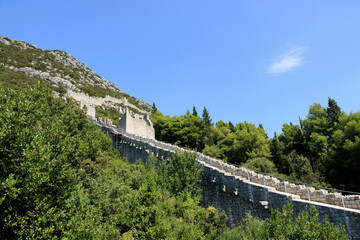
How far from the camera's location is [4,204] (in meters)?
8.88

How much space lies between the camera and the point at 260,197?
1545 centimetres

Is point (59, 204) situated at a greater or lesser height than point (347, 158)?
lesser

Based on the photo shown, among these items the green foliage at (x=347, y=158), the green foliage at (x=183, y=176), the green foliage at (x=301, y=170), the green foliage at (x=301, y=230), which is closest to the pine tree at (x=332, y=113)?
the green foliage at (x=347, y=158)

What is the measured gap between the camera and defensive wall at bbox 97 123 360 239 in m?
11.1

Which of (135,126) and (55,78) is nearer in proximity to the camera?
(135,126)

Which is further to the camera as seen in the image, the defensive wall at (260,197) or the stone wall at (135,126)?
the stone wall at (135,126)

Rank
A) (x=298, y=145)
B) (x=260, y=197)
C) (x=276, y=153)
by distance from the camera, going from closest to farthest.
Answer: (x=260, y=197) < (x=276, y=153) < (x=298, y=145)

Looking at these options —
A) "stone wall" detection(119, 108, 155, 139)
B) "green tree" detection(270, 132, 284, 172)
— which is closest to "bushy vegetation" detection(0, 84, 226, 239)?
"green tree" detection(270, 132, 284, 172)

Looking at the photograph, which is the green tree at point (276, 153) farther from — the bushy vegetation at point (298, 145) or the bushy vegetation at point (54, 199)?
the bushy vegetation at point (54, 199)

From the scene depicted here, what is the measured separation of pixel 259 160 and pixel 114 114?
50552 millimetres

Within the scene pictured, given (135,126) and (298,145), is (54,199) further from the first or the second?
(298,145)

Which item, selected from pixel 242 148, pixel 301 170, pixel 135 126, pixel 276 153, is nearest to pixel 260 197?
pixel 301 170

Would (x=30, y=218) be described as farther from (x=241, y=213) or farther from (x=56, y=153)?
(x=241, y=213)

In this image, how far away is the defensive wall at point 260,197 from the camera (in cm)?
1112
